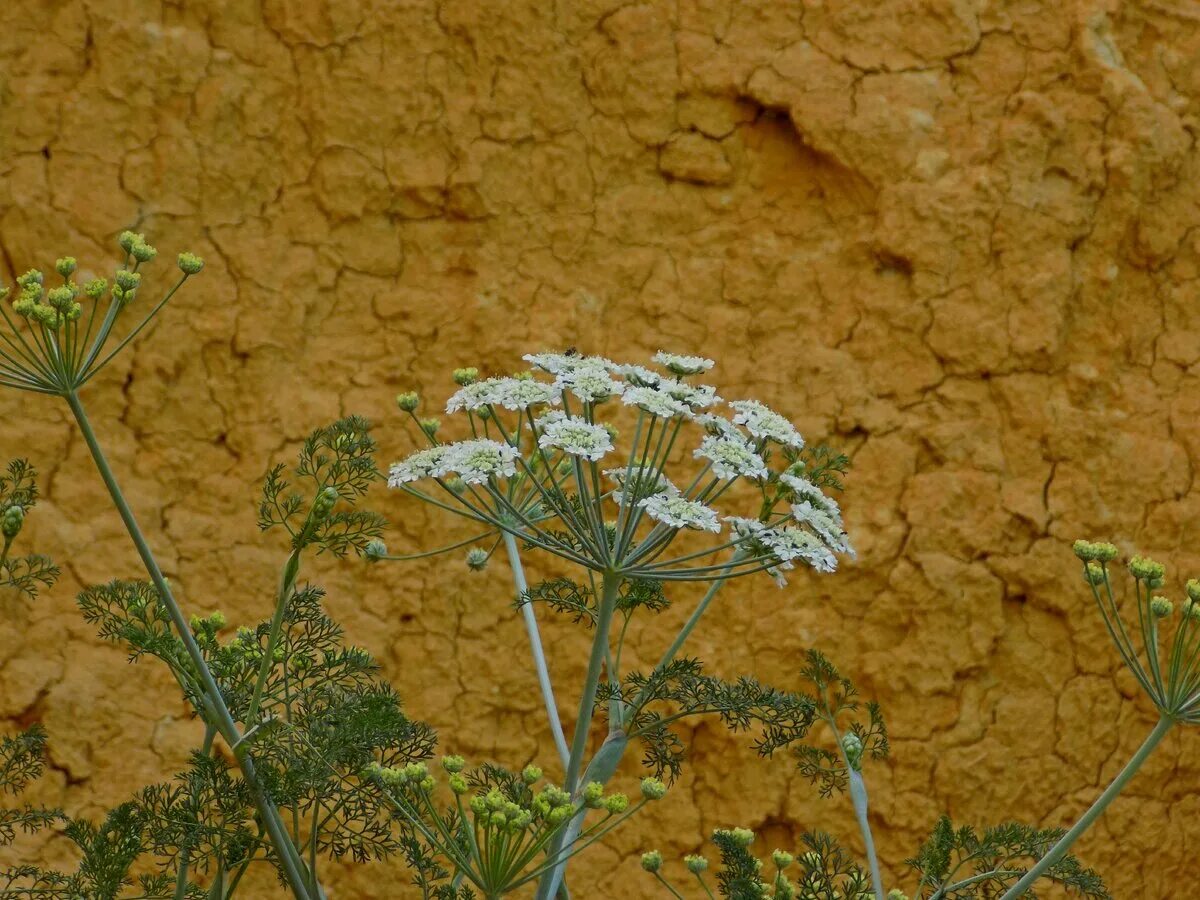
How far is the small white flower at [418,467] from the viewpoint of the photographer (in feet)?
8.91

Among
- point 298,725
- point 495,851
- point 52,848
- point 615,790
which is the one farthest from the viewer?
point 615,790

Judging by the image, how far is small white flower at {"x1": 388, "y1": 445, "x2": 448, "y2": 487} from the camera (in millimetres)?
2715

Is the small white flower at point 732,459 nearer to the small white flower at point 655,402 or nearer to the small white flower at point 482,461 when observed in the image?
the small white flower at point 655,402

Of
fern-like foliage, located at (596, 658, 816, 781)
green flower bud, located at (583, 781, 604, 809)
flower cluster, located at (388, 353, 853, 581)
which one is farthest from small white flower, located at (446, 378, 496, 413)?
green flower bud, located at (583, 781, 604, 809)

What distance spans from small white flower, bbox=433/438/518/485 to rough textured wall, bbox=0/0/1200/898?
2269 millimetres

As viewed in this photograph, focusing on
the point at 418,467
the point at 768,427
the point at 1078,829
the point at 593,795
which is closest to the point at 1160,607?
the point at 1078,829

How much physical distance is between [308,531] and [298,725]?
0.38 m

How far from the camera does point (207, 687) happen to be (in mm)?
2555

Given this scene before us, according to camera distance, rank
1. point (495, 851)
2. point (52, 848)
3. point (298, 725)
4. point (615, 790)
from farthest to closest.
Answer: point (615, 790) < point (52, 848) < point (298, 725) < point (495, 851)

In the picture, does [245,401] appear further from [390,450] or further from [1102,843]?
[1102,843]

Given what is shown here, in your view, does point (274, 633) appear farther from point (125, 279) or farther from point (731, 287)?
point (731, 287)

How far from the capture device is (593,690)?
2.60m

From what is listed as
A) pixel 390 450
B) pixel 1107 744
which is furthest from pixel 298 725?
pixel 1107 744

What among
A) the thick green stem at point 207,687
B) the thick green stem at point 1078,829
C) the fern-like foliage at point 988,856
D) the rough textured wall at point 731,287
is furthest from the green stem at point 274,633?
the rough textured wall at point 731,287
